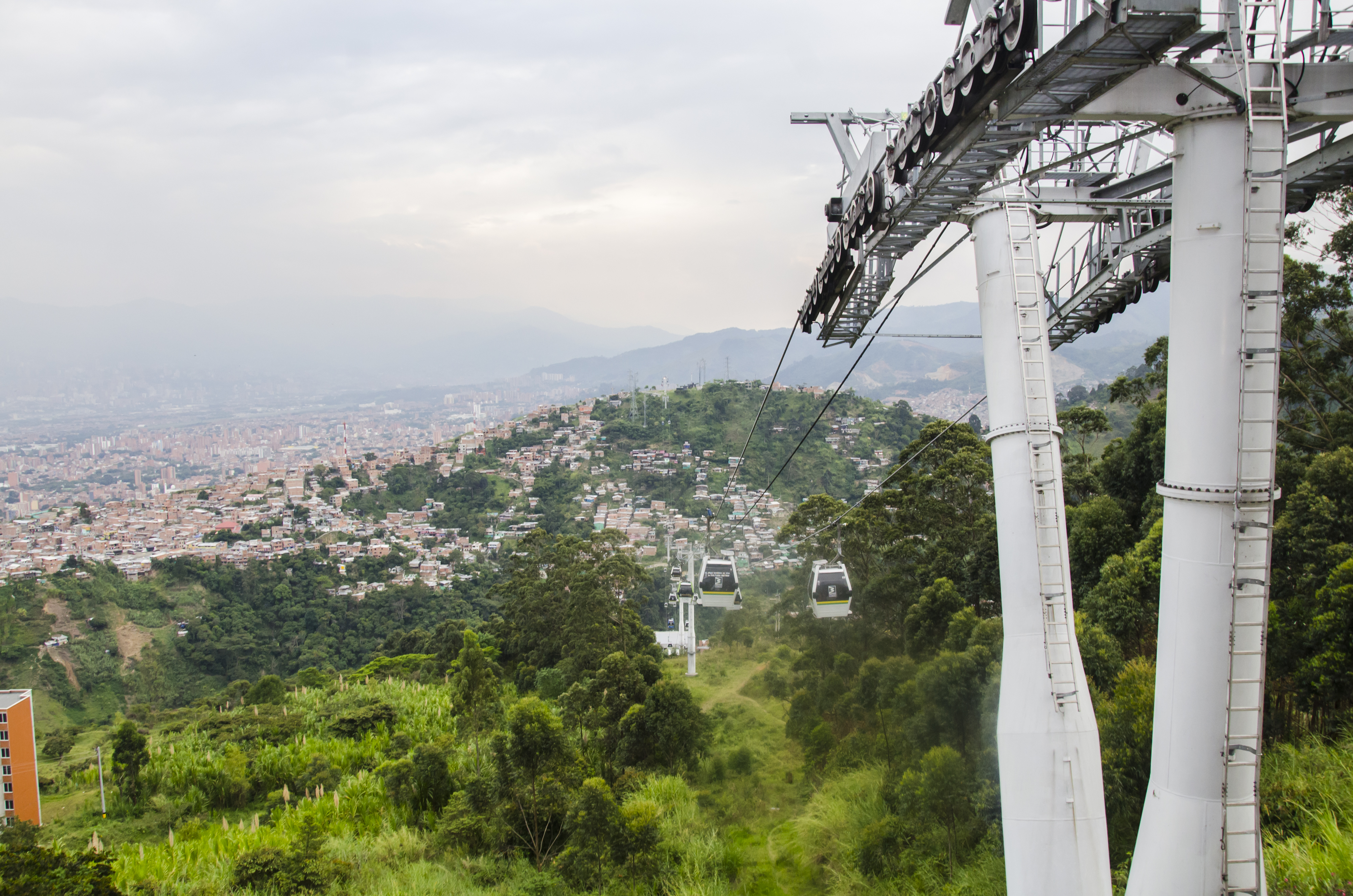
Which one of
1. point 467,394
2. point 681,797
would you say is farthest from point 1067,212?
point 467,394

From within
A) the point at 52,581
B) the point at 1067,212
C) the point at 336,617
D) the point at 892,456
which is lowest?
the point at 336,617

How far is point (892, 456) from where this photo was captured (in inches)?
1449

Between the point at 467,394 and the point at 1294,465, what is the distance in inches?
6889

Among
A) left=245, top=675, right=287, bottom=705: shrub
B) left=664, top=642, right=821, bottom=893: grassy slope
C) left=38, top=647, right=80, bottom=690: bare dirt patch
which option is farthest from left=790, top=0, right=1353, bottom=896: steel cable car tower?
left=38, top=647, right=80, bottom=690: bare dirt patch

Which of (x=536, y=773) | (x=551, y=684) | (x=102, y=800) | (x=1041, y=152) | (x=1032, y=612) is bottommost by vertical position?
(x=102, y=800)

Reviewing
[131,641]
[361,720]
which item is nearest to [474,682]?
[361,720]

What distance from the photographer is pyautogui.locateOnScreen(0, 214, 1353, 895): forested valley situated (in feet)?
22.1

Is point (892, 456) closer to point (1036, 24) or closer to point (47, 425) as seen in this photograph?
point (1036, 24)

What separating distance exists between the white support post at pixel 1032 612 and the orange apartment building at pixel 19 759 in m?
15.2

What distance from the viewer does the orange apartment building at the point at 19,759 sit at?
1272cm

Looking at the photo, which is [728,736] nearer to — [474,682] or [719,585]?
[719,585]

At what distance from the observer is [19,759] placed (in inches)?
512

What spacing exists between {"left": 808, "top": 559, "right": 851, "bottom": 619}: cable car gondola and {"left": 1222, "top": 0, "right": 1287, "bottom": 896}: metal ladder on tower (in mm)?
7086

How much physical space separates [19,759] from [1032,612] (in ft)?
53.8
